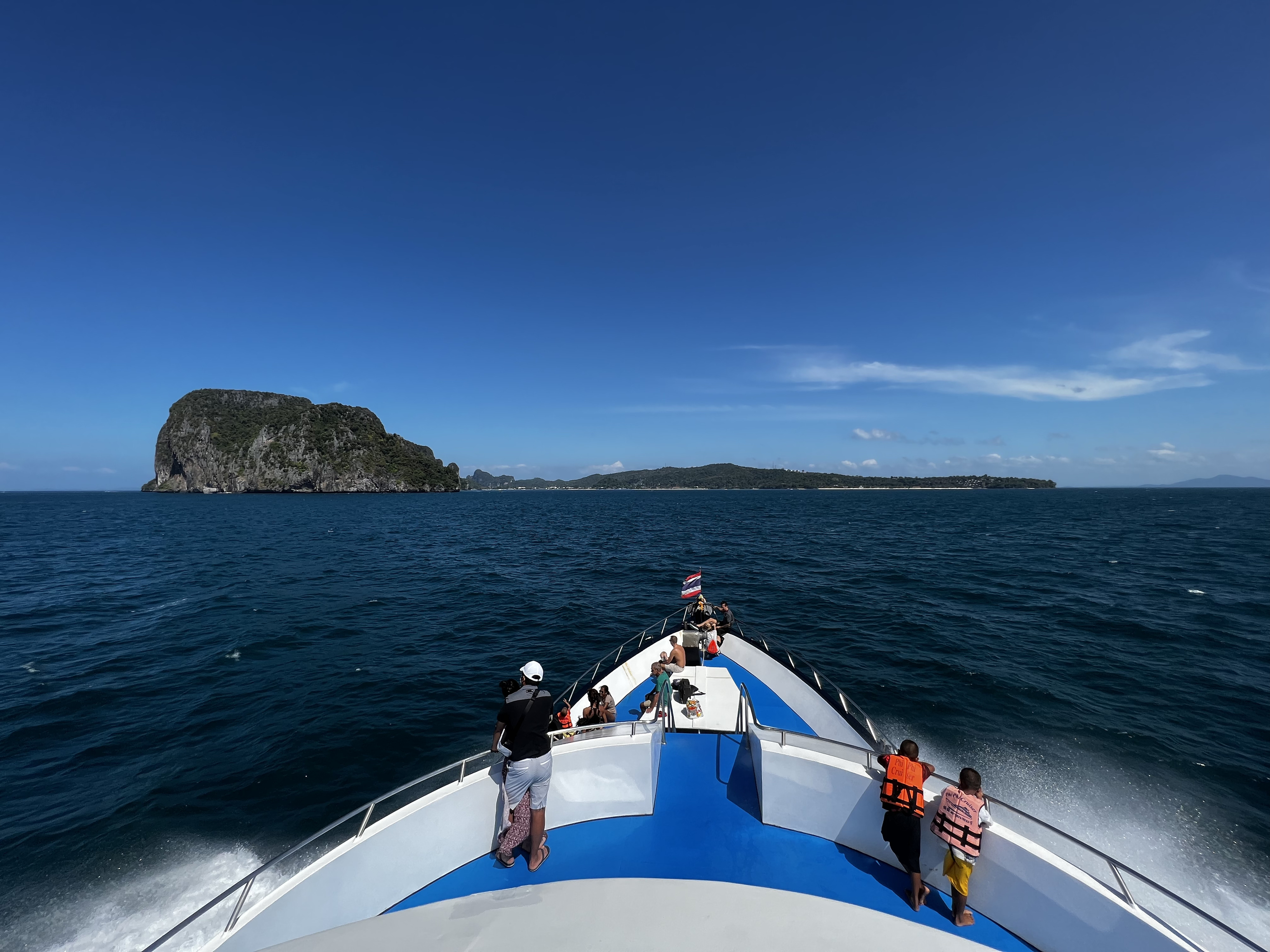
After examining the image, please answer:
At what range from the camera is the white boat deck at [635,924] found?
2133 mm

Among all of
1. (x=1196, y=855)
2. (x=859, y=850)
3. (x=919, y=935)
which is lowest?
(x=1196, y=855)

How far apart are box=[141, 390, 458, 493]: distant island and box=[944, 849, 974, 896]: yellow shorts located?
18771 cm

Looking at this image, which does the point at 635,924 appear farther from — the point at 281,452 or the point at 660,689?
the point at 281,452

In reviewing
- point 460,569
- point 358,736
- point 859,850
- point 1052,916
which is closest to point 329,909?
point 859,850

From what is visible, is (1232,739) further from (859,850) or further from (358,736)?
(358,736)

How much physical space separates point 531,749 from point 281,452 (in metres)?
197

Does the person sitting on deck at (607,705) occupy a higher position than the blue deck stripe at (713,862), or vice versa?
the person sitting on deck at (607,705)

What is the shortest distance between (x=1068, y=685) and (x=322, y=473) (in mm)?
188037

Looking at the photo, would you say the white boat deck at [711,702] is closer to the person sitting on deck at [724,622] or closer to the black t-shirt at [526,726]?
the person sitting on deck at [724,622]

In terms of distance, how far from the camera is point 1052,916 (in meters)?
4.87

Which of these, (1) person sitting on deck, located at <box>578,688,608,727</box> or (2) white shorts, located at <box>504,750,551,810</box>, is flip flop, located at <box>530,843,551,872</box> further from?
(1) person sitting on deck, located at <box>578,688,608,727</box>

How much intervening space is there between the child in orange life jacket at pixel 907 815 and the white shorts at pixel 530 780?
12.2ft

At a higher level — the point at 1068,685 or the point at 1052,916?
the point at 1052,916

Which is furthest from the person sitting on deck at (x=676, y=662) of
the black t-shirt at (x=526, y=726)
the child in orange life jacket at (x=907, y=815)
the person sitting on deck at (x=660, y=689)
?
the child in orange life jacket at (x=907, y=815)
